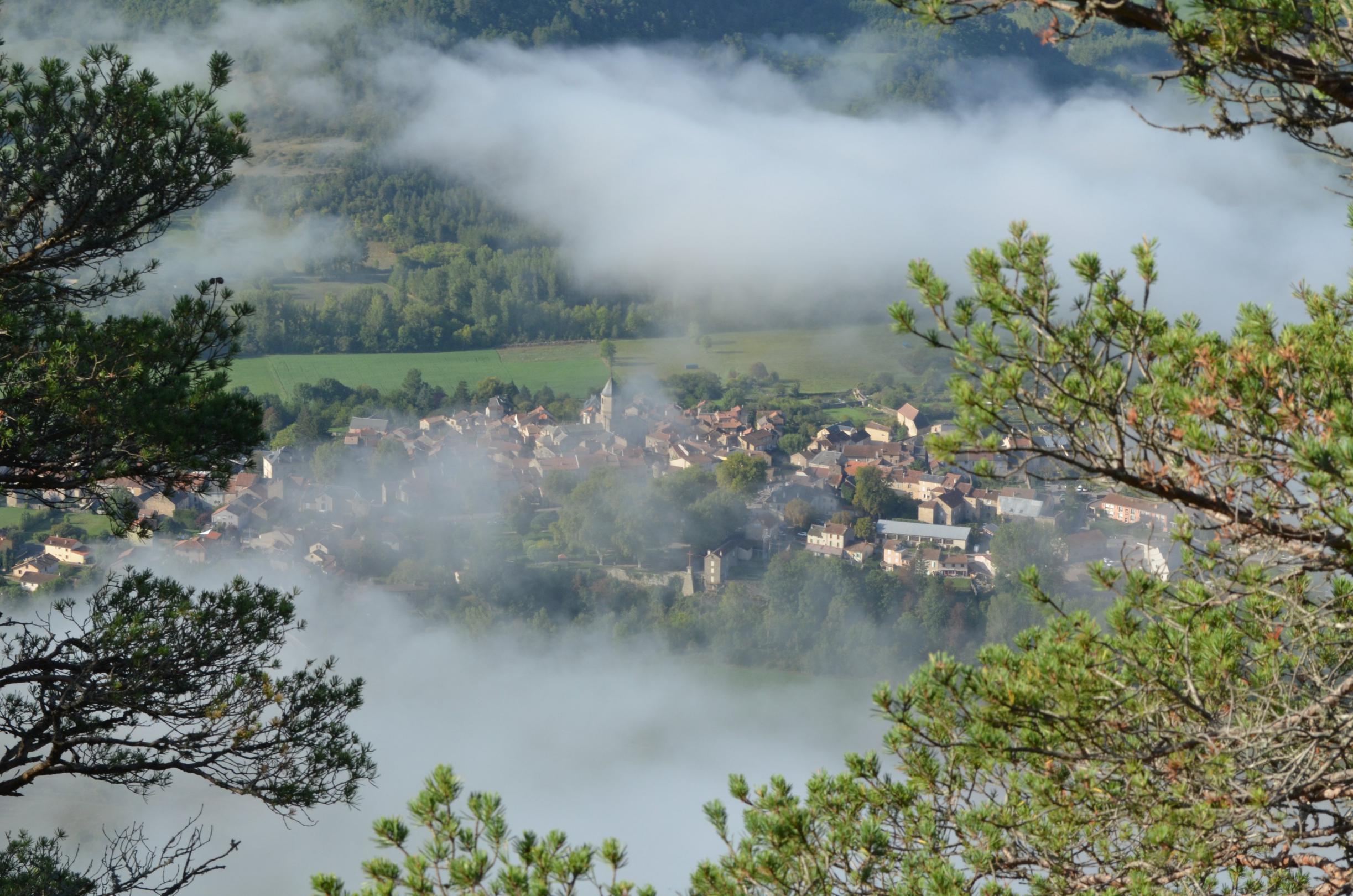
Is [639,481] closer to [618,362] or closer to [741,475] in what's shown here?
[741,475]

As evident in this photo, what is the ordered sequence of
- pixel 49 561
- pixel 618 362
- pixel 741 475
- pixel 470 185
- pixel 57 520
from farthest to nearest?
pixel 470 185
pixel 618 362
pixel 741 475
pixel 57 520
pixel 49 561

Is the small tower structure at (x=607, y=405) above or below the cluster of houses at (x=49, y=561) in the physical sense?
below

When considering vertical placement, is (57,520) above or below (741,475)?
above

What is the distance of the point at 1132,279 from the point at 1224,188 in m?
82.4

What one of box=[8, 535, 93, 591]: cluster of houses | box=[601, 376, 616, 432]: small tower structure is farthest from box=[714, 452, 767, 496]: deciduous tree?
box=[8, 535, 93, 591]: cluster of houses

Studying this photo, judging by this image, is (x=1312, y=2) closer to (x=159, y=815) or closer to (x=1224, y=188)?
(x=159, y=815)

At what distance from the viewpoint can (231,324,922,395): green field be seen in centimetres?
3844

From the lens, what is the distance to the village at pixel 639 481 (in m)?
24.2

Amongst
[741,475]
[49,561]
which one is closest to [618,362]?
[741,475]

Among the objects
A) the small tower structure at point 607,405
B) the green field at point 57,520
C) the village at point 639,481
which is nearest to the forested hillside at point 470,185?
the village at point 639,481

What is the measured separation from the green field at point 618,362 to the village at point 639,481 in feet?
15.2

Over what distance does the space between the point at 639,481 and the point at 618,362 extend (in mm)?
15065

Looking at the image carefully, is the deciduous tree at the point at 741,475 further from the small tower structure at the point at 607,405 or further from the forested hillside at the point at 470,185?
the forested hillside at the point at 470,185

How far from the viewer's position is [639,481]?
28531 mm
